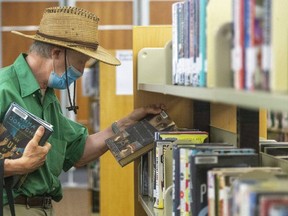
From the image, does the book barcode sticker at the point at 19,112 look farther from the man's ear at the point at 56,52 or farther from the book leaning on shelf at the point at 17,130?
the man's ear at the point at 56,52

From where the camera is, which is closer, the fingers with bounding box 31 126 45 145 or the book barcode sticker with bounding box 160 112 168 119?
the fingers with bounding box 31 126 45 145

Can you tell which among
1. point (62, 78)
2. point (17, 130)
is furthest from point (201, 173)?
point (62, 78)

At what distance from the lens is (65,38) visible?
2.86 meters

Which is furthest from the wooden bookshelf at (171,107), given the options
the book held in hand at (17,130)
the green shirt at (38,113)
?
the book held in hand at (17,130)

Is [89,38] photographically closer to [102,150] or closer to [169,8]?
[102,150]

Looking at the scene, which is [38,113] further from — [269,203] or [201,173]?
[269,203]

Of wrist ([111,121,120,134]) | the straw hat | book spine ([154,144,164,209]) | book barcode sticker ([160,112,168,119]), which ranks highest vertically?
the straw hat

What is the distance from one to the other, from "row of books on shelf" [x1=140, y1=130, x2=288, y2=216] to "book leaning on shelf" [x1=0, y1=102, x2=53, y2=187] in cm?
50

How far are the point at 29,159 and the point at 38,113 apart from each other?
38cm

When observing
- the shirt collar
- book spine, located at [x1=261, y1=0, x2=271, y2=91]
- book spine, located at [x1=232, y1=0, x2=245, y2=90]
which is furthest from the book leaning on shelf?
book spine, located at [x1=261, y1=0, x2=271, y2=91]

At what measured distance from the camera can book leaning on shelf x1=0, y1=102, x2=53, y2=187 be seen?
8.31ft

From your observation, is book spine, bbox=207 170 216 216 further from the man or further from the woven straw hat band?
the woven straw hat band

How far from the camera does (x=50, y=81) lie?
286cm

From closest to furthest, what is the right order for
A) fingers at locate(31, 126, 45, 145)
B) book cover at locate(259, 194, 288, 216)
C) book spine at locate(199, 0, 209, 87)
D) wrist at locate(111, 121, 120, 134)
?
book cover at locate(259, 194, 288, 216) < book spine at locate(199, 0, 209, 87) < fingers at locate(31, 126, 45, 145) < wrist at locate(111, 121, 120, 134)
